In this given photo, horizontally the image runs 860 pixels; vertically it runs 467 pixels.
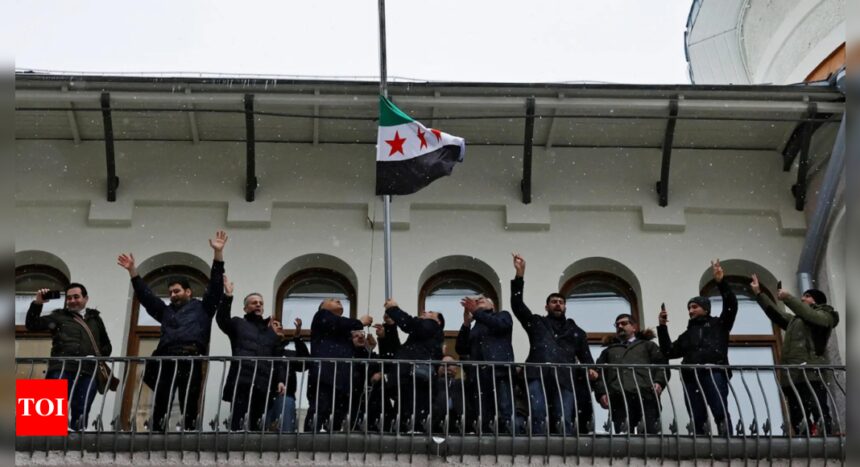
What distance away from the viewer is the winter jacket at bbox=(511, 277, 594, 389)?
1067 cm

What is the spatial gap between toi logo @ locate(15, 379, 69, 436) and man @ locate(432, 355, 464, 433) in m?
2.96

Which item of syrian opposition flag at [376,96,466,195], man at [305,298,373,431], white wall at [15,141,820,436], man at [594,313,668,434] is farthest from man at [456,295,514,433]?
white wall at [15,141,820,436]

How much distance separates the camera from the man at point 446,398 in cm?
1029

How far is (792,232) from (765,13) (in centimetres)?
475

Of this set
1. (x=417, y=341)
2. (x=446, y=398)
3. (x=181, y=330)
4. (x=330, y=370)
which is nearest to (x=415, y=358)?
(x=417, y=341)

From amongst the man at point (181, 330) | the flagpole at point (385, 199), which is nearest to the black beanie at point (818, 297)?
the flagpole at point (385, 199)

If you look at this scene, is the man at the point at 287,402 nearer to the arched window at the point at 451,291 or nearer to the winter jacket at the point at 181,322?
the winter jacket at the point at 181,322

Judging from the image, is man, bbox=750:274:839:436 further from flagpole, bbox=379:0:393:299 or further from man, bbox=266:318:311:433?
man, bbox=266:318:311:433

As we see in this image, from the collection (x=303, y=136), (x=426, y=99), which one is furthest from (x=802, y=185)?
(x=303, y=136)

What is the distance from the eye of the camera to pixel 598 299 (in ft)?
44.0

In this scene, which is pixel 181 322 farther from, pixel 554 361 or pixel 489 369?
pixel 554 361

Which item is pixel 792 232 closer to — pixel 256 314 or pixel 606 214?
pixel 606 214

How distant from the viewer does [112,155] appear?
13.0 meters

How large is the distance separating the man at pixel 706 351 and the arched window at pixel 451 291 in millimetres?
2613
